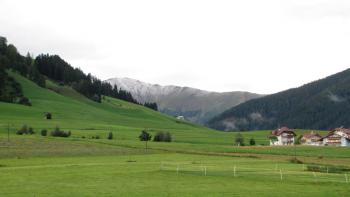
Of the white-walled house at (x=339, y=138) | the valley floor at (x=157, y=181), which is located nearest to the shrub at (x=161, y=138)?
the white-walled house at (x=339, y=138)

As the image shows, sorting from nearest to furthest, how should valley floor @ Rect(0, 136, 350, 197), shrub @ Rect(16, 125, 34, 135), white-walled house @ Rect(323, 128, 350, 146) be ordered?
1. valley floor @ Rect(0, 136, 350, 197)
2. shrub @ Rect(16, 125, 34, 135)
3. white-walled house @ Rect(323, 128, 350, 146)

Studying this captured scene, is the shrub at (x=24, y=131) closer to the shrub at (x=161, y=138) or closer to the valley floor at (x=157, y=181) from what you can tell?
the shrub at (x=161, y=138)

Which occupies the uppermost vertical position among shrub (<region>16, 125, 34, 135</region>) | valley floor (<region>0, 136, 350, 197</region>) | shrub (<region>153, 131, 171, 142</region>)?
shrub (<region>16, 125, 34, 135</region>)

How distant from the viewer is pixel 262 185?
63500 millimetres

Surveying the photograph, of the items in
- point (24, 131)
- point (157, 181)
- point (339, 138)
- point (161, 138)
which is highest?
point (24, 131)

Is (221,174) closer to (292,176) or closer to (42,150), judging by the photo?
(292,176)

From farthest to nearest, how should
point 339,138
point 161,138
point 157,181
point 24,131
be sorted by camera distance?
point 339,138 → point 161,138 → point 24,131 → point 157,181

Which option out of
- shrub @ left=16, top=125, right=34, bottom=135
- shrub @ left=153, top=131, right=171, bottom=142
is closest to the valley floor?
shrub @ left=16, top=125, right=34, bottom=135

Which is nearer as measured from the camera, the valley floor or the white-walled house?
the valley floor

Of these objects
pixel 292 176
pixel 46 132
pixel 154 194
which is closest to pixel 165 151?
pixel 46 132

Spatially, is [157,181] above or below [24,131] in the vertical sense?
below

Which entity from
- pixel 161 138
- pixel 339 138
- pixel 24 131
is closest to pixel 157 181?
pixel 24 131

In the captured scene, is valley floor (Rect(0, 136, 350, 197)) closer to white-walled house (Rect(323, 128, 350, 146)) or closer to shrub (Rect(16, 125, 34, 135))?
shrub (Rect(16, 125, 34, 135))

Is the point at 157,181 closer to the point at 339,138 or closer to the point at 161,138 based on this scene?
the point at 161,138
